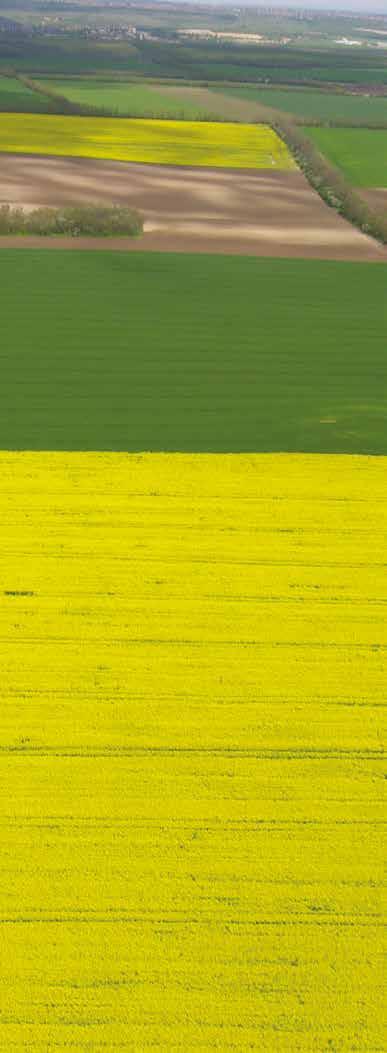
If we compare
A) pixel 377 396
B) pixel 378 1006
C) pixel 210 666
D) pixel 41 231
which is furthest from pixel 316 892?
pixel 41 231

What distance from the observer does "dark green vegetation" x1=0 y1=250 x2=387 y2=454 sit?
21.5 meters

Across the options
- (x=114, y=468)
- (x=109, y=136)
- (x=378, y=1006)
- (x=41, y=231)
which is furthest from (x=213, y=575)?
(x=109, y=136)

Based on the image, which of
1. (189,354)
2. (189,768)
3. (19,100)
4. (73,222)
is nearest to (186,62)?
(19,100)

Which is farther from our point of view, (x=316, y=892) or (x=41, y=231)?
(x=41, y=231)

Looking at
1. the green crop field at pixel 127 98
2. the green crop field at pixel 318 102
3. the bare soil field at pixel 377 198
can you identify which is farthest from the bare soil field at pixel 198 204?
the green crop field at pixel 318 102

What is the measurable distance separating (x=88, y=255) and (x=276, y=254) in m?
7.54

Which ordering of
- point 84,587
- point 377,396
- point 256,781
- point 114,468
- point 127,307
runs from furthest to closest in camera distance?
1. point 127,307
2. point 377,396
3. point 114,468
4. point 84,587
5. point 256,781

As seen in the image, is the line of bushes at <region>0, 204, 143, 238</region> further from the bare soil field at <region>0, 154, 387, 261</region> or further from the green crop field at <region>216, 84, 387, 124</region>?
the green crop field at <region>216, 84, 387, 124</region>

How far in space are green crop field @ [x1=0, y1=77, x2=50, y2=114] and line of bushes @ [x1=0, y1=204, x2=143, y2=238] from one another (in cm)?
4086

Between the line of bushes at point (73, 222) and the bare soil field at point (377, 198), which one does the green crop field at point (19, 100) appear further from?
the line of bushes at point (73, 222)

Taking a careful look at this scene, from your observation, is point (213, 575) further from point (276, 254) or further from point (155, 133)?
point (155, 133)

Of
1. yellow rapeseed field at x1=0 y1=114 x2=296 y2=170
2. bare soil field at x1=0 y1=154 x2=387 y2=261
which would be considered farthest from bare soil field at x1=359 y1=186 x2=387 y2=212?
yellow rapeseed field at x1=0 y1=114 x2=296 y2=170

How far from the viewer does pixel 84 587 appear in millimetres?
15453

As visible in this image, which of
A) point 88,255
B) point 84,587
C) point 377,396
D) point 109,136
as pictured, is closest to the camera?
point 84,587
